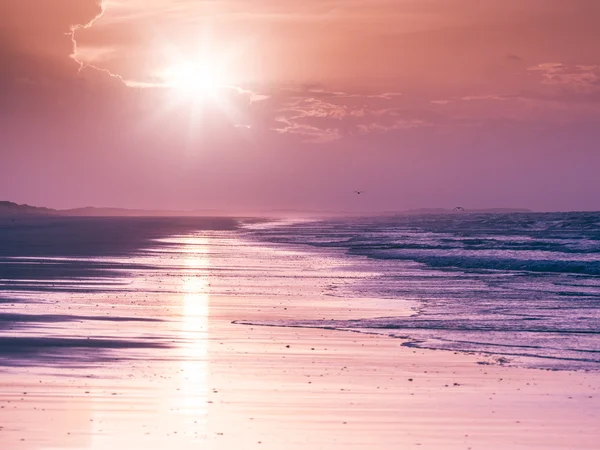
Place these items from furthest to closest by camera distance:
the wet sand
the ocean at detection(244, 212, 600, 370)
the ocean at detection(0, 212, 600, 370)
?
1. the ocean at detection(0, 212, 600, 370)
2. the ocean at detection(244, 212, 600, 370)
3. the wet sand

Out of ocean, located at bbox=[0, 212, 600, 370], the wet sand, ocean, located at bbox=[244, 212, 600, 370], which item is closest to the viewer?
the wet sand

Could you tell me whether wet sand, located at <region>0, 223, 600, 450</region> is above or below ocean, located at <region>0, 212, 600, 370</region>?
below

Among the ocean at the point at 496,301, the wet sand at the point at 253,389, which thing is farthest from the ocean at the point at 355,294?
the wet sand at the point at 253,389

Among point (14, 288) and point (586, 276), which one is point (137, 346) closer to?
point (14, 288)

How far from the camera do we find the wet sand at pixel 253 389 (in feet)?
36.2

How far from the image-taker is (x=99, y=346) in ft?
58.0

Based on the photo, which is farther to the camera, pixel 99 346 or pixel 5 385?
pixel 99 346

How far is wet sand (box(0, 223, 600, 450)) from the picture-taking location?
36.2 ft

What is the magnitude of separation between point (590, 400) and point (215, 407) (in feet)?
15.9

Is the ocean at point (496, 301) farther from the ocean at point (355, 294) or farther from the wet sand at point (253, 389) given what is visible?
the wet sand at point (253, 389)

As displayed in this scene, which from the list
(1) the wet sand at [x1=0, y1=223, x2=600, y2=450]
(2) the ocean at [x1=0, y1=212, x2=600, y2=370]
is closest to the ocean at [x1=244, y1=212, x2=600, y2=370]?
(2) the ocean at [x1=0, y1=212, x2=600, y2=370]

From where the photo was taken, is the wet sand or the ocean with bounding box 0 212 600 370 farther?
the ocean with bounding box 0 212 600 370

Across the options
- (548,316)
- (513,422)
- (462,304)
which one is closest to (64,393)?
(513,422)

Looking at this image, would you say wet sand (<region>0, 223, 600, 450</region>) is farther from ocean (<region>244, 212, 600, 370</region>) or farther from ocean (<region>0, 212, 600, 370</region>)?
ocean (<region>244, 212, 600, 370</region>)
